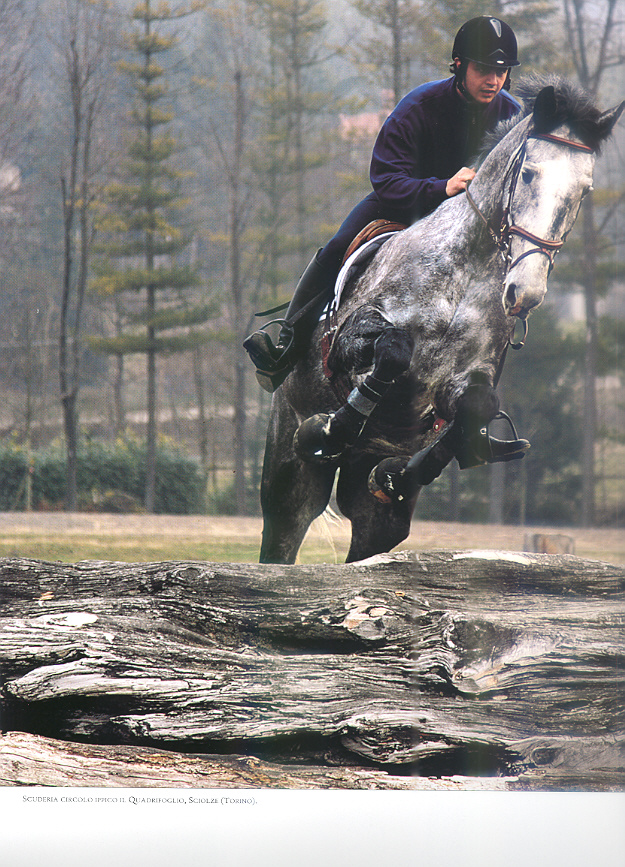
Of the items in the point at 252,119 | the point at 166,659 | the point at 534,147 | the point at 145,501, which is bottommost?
→ the point at 166,659

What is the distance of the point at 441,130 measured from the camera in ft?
9.16

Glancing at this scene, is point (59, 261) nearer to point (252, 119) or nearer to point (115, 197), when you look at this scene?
point (115, 197)

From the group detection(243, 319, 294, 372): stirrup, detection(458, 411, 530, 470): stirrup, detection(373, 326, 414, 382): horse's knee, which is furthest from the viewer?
detection(243, 319, 294, 372): stirrup

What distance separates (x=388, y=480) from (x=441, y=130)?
148 centimetres

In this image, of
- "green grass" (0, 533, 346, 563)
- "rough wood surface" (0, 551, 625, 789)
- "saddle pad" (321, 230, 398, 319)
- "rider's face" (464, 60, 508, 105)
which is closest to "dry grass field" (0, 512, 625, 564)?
"green grass" (0, 533, 346, 563)

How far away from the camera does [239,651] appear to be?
9.13 ft

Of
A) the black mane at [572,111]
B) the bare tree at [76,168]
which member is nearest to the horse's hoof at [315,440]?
the bare tree at [76,168]

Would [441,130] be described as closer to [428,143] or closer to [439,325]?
[428,143]

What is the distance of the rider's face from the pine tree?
134 cm

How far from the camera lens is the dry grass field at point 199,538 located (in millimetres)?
2957

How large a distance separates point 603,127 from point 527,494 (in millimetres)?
1505

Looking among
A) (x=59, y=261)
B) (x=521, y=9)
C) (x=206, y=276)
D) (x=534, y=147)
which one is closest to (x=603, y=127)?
(x=534, y=147)

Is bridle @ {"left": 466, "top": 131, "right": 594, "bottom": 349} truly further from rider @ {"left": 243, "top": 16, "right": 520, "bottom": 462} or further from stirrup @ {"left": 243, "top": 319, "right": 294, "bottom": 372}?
stirrup @ {"left": 243, "top": 319, "right": 294, "bottom": 372}

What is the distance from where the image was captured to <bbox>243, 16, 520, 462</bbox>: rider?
2748 millimetres
